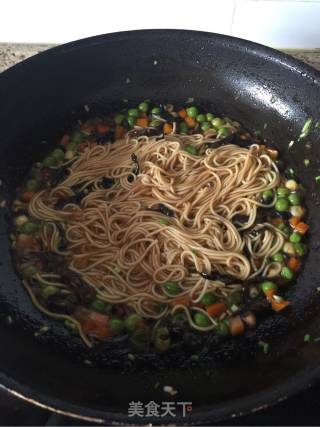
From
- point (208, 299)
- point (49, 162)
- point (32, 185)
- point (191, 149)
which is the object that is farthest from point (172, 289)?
point (49, 162)

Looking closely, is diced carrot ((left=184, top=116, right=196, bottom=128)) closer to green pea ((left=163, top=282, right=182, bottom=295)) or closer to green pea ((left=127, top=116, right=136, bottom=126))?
green pea ((left=127, top=116, right=136, bottom=126))

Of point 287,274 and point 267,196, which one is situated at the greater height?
point 267,196

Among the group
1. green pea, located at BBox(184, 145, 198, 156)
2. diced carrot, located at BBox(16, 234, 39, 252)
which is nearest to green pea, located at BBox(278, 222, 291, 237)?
green pea, located at BBox(184, 145, 198, 156)

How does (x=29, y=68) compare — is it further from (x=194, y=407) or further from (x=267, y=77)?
(x=194, y=407)

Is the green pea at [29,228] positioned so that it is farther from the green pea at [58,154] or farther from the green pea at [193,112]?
the green pea at [193,112]

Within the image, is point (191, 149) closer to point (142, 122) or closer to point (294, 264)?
point (142, 122)

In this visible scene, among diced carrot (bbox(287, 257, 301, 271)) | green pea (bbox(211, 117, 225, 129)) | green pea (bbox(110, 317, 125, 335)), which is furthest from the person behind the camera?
green pea (bbox(211, 117, 225, 129))
